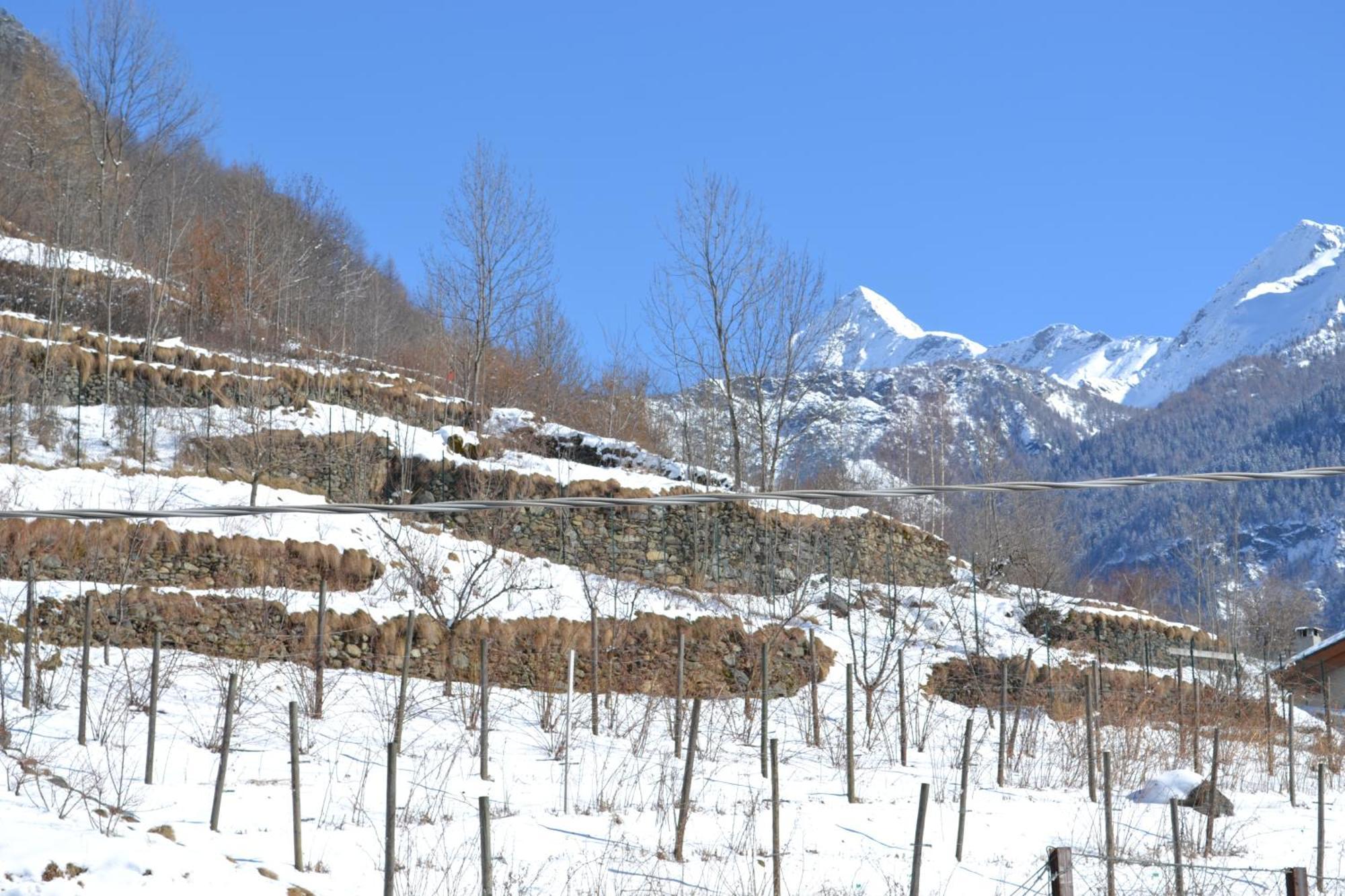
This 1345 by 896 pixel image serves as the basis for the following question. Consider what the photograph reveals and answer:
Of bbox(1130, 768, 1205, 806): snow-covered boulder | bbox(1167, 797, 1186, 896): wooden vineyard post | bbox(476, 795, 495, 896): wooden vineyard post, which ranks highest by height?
bbox(476, 795, 495, 896): wooden vineyard post

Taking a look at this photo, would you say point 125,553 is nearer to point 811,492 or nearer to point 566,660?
point 566,660

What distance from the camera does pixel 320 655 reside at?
545 inches

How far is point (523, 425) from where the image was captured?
2830 centimetres

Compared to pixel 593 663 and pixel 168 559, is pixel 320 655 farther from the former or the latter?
pixel 593 663

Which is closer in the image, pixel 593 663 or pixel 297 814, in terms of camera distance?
pixel 297 814

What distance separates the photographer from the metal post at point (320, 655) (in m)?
13.5

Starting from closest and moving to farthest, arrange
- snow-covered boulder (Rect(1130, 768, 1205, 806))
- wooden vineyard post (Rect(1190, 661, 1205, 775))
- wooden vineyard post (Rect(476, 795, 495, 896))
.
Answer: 1. wooden vineyard post (Rect(476, 795, 495, 896))
2. snow-covered boulder (Rect(1130, 768, 1205, 806))
3. wooden vineyard post (Rect(1190, 661, 1205, 775))

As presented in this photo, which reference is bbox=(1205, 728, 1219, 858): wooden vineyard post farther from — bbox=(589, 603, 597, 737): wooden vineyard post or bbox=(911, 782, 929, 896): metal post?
bbox=(589, 603, 597, 737): wooden vineyard post

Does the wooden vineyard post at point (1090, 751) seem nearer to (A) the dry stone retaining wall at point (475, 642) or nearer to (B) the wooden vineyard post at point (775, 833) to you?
(A) the dry stone retaining wall at point (475, 642)

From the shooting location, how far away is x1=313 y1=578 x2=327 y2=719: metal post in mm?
13516

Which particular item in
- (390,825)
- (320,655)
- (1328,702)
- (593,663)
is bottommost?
(1328,702)

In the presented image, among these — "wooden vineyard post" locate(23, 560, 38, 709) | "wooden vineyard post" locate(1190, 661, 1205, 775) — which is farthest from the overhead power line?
"wooden vineyard post" locate(1190, 661, 1205, 775)

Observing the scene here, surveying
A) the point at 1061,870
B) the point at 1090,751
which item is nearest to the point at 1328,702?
the point at 1090,751

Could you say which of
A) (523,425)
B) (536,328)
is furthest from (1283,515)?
(523,425)
